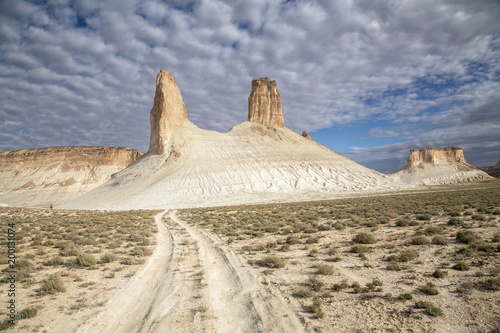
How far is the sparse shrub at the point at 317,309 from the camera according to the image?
15.5 feet

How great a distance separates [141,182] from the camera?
52406 millimetres

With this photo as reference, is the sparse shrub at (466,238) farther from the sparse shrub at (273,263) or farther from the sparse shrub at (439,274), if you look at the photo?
the sparse shrub at (273,263)

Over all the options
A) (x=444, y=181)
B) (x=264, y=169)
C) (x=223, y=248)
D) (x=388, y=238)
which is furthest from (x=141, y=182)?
(x=444, y=181)

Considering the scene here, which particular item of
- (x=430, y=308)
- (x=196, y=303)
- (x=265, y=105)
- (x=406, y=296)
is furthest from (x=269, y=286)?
(x=265, y=105)

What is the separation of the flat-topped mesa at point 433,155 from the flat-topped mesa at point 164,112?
91.4 meters

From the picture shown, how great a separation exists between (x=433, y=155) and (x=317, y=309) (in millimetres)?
119853

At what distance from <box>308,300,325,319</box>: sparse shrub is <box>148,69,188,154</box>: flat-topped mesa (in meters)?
58.8

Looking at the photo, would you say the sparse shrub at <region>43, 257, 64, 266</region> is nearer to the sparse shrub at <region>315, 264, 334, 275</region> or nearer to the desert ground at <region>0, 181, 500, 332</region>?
the desert ground at <region>0, 181, 500, 332</region>

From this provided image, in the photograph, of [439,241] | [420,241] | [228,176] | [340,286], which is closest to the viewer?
[340,286]

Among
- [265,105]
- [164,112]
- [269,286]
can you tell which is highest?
[265,105]

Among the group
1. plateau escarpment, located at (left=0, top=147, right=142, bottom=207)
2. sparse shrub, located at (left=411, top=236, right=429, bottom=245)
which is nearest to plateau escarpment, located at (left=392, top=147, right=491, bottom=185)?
sparse shrub, located at (left=411, top=236, right=429, bottom=245)

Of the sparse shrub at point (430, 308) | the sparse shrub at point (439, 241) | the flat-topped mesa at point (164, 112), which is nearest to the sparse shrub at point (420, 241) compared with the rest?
the sparse shrub at point (439, 241)

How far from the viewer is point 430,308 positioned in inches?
187

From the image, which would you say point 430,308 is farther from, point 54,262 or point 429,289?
point 54,262
